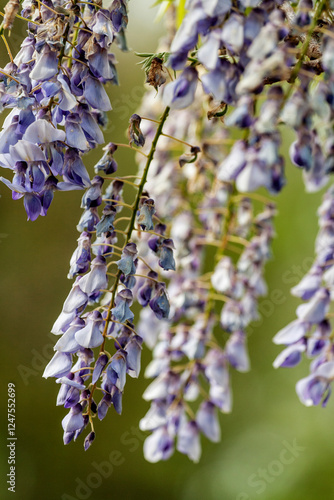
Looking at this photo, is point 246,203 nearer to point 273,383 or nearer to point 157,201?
point 157,201

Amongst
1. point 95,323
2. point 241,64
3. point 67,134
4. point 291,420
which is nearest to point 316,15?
point 241,64
